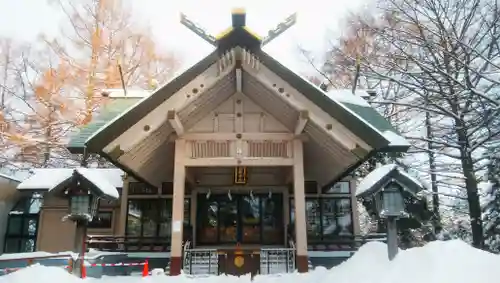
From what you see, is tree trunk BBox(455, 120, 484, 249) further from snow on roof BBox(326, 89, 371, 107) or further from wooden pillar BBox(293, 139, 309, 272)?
wooden pillar BBox(293, 139, 309, 272)

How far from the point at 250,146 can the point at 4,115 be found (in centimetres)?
1377

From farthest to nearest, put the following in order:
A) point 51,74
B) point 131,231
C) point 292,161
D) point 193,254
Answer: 1. point 51,74
2. point 131,231
3. point 193,254
4. point 292,161

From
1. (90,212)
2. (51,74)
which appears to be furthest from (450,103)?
(51,74)

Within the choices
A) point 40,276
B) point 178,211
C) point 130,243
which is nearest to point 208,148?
point 178,211

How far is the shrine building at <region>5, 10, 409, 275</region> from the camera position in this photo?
895 centimetres

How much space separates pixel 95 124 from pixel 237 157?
3.49 m

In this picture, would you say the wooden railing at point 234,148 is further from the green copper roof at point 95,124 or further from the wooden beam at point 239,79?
the green copper roof at point 95,124

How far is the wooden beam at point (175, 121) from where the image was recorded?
29.9 feet

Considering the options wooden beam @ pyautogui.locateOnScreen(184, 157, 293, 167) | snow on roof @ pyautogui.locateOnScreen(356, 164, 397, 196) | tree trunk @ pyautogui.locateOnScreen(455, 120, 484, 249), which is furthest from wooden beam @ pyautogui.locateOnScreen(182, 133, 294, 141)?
tree trunk @ pyautogui.locateOnScreen(455, 120, 484, 249)

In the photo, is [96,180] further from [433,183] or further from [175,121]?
[433,183]

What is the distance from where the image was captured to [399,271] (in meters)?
6.45

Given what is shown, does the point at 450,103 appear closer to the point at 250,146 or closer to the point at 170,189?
the point at 250,146

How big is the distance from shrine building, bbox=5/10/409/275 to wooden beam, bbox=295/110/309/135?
0.03m

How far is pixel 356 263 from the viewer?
7.66m
